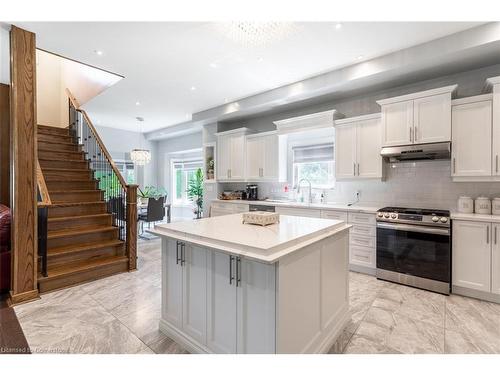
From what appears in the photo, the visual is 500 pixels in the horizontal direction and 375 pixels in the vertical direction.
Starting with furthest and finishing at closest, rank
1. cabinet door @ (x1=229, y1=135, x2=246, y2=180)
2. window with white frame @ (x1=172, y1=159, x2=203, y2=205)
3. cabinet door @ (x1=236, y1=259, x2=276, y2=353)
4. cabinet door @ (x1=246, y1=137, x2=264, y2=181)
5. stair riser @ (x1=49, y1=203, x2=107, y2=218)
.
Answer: window with white frame @ (x1=172, y1=159, x2=203, y2=205) < cabinet door @ (x1=229, y1=135, x2=246, y2=180) < cabinet door @ (x1=246, y1=137, x2=264, y2=181) < stair riser @ (x1=49, y1=203, x2=107, y2=218) < cabinet door @ (x1=236, y1=259, x2=276, y2=353)

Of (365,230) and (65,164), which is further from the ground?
(65,164)

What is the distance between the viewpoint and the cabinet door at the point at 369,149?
3.75m

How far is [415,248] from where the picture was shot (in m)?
3.20

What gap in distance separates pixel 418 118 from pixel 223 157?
148 inches

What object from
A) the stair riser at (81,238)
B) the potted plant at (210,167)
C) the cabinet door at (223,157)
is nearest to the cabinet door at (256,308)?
the stair riser at (81,238)

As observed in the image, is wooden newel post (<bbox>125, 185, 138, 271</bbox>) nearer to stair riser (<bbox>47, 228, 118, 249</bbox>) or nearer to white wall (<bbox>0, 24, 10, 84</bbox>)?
stair riser (<bbox>47, 228, 118, 249</bbox>)

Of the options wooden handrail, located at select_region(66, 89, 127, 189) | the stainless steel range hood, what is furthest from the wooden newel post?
the stainless steel range hood

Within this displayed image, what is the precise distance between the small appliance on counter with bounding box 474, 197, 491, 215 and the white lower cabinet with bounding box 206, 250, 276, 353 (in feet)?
10.2

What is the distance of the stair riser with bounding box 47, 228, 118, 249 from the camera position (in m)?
3.55

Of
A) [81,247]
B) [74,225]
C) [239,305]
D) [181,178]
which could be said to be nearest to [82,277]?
[81,247]

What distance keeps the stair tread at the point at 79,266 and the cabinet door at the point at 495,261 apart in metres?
4.67

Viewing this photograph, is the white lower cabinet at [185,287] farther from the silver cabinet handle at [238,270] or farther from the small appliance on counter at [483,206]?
the small appliance on counter at [483,206]

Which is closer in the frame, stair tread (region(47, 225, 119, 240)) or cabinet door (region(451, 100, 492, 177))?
cabinet door (region(451, 100, 492, 177))

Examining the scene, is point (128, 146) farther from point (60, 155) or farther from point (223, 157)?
point (223, 157)
